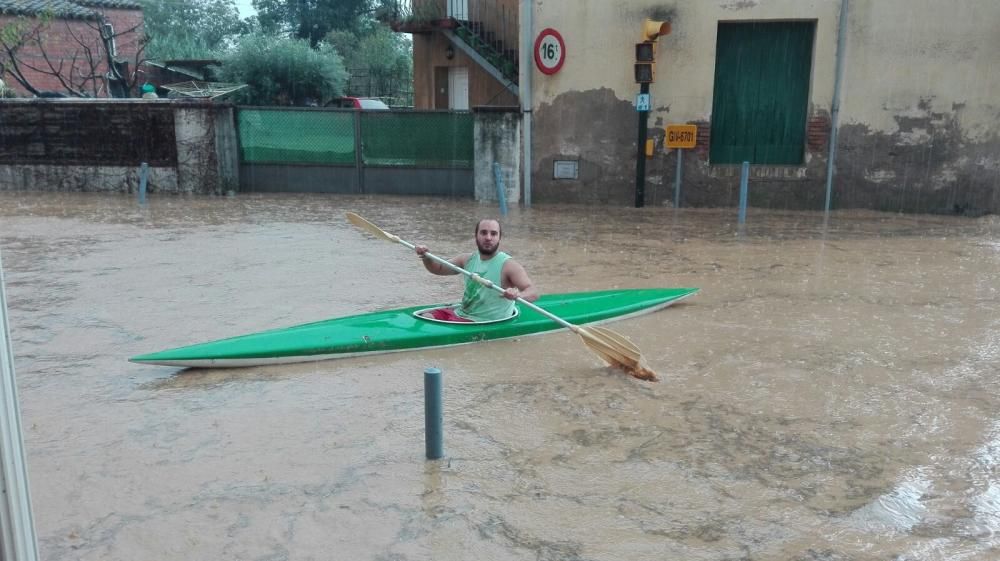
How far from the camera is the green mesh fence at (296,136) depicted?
49.1 feet

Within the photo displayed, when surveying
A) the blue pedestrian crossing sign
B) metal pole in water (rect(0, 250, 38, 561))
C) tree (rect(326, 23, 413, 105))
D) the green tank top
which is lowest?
the green tank top

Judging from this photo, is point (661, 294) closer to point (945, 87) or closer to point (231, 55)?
point (945, 87)

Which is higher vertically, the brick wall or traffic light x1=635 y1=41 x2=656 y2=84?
the brick wall

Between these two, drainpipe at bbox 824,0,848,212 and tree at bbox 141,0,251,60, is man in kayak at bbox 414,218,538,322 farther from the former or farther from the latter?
tree at bbox 141,0,251,60

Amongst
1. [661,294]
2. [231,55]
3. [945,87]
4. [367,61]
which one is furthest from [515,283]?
[367,61]

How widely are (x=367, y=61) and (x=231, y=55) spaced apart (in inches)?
358

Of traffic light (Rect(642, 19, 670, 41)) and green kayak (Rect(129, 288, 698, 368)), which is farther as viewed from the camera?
traffic light (Rect(642, 19, 670, 41))

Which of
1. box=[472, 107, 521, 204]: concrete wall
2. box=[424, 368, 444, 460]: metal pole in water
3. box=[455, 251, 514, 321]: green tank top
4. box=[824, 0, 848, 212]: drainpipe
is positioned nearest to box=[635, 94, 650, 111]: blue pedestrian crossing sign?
box=[472, 107, 521, 204]: concrete wall

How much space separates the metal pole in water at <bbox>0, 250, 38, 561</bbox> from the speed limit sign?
12096mm

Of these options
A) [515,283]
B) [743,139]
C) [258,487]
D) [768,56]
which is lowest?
[258,487]

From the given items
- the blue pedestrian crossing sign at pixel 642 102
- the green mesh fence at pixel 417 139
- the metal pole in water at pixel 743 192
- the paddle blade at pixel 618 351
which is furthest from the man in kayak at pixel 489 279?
the green mesh fence at pixel 417 139

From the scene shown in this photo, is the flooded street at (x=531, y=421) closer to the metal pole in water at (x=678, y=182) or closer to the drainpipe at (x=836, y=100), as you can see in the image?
the drainpipe at (x=836, y=100)

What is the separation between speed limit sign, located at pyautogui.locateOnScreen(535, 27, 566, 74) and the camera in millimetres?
13148

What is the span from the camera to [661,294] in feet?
25.2
